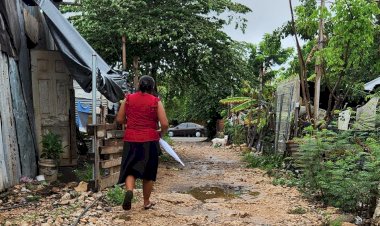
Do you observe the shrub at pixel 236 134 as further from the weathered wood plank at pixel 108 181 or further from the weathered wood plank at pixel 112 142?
the weathered wood plank at pixel 108 181

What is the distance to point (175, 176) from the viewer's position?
1030 cm

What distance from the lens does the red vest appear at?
5.64 metres

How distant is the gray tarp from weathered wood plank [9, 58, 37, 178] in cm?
95

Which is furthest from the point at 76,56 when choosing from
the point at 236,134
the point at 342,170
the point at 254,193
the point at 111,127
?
the point at 236,134

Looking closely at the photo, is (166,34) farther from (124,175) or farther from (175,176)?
(124,175)

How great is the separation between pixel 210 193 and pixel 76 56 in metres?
3.60

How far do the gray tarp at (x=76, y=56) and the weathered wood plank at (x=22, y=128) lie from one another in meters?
0.95

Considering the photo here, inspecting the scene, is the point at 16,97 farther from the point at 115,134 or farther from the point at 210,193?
the point at 210,193

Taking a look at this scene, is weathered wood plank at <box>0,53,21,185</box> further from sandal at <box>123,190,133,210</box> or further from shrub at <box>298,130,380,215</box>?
shrub at <box>298,130,380,215</box>

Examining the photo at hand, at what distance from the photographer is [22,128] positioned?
7.59m

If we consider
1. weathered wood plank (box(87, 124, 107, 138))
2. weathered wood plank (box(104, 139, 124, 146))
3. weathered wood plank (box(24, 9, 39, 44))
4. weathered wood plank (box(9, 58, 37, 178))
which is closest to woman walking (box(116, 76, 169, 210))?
weathered wood plank (box(87, 124, 107, 138))

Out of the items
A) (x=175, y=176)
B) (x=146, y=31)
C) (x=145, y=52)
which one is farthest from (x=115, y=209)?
(x=145, y=52)

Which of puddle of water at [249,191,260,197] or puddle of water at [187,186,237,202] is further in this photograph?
puddle of water at [249,191,260,197]

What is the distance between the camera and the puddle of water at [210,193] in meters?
7.67
